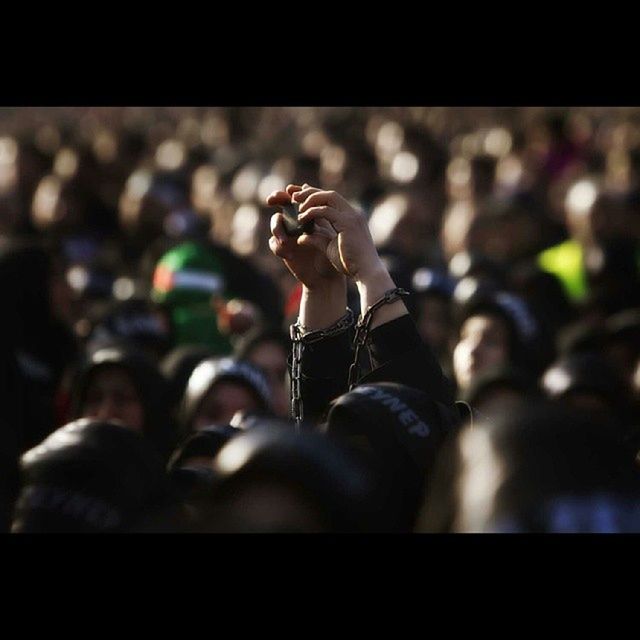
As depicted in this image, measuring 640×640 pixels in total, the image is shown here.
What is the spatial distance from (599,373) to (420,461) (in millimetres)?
2827

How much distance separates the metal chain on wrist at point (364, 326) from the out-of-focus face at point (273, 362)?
231cm

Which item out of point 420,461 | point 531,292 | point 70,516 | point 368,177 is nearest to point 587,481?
point 420,461

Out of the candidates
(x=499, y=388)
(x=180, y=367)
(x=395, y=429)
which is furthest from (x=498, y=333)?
(x=395, y=429)

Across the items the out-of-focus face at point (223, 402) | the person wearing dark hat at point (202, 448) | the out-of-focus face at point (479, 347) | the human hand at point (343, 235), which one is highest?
the out-of-focus face at point (479, 347)

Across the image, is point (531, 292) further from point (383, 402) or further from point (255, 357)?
point (383, 402)

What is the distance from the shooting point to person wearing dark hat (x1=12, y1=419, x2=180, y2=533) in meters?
3.29

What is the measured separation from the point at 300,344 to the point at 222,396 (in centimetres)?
187

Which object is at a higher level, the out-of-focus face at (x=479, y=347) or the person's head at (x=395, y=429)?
the out-of-focus face at (x=479, y=347)

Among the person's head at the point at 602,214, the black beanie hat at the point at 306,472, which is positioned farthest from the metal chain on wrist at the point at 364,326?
the person's head at the point at 602,214

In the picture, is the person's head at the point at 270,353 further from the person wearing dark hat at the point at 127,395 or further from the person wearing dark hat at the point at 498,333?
the person wearing dark hat at the point at 498,333

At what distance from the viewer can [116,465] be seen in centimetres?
345

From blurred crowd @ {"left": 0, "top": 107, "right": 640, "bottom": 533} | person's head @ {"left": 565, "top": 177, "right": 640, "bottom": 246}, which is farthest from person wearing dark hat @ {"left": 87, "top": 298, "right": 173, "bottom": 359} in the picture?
person's head @ {"left": 565, "top": 177, "right": 640, "bottom": 246}

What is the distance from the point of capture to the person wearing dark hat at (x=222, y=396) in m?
5.92

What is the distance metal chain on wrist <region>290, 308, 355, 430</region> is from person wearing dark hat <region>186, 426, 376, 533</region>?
117 centimetres
